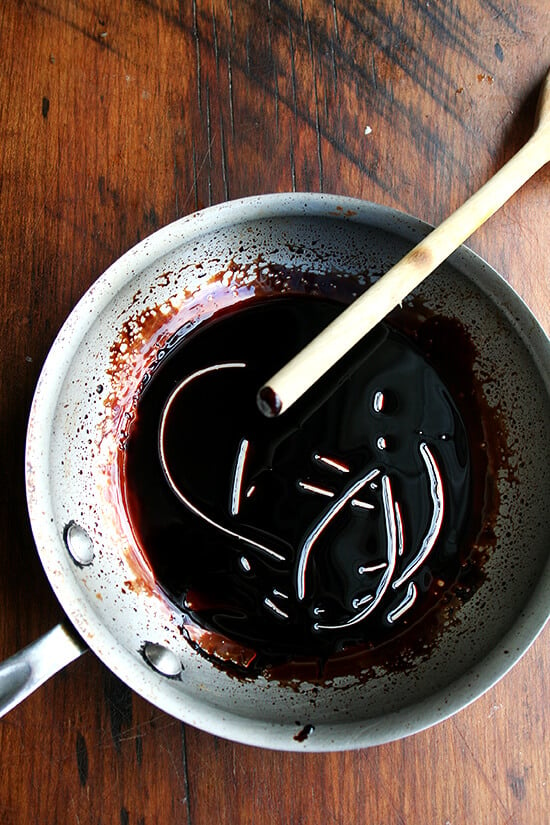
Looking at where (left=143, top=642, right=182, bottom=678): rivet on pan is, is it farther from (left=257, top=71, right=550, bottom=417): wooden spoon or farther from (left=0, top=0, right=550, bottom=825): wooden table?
(left=257, top=71, right=550, bottom=417): wooden spoon

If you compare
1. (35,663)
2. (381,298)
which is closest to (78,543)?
(35,663)

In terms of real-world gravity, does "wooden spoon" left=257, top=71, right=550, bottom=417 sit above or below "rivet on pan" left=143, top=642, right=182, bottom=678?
above

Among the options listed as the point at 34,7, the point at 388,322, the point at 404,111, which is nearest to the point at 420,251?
the point at 388,322

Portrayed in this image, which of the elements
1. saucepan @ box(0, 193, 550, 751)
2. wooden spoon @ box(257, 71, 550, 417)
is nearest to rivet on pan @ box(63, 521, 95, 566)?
saucepan @ box(0, 193, 550, 751)

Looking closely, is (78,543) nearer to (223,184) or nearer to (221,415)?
(221,415)

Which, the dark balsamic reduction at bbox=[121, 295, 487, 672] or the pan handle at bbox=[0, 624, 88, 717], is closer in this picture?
the pan handle at bbox=[0, 624, 88, 717]

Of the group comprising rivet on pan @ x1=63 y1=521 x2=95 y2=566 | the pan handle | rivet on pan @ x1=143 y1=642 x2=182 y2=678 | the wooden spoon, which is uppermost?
rivet on pan @ x1=63 y1=521 x2=95 y2=566
